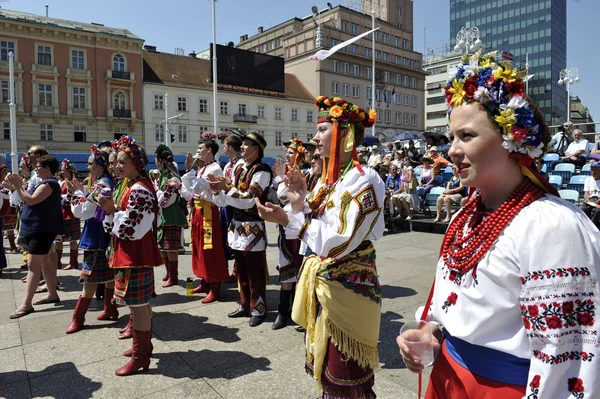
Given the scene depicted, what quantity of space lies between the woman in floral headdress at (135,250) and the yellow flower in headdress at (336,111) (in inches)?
76.7

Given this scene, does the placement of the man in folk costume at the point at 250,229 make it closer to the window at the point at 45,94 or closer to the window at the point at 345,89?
the window at the point at 45,94

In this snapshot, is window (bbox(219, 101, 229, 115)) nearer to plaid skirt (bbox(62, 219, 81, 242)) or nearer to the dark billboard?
the dark billboard

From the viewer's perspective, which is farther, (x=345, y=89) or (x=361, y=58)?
(x=361, y=58)

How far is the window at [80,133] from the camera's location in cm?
3981

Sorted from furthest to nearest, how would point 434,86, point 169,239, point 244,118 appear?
point 434,86 → point 244,118 → point 169,239

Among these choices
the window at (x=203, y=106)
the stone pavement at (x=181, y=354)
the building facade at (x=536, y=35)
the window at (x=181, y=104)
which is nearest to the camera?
the stone pavement at (x=181, y=354)

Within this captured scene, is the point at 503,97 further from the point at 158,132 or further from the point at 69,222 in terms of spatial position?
the point at 158,132

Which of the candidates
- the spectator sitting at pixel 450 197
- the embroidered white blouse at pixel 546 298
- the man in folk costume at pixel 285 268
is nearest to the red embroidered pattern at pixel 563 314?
→ the embroidered white blouse at pixel 546 298

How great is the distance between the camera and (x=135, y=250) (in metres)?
3.78

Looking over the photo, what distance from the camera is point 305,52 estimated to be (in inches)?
2219

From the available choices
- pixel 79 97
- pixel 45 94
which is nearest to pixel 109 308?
pixel 79 97

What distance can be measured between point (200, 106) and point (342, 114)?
145 feet

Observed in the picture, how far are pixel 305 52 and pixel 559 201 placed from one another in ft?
192

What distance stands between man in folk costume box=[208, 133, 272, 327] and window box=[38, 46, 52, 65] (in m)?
42.9
